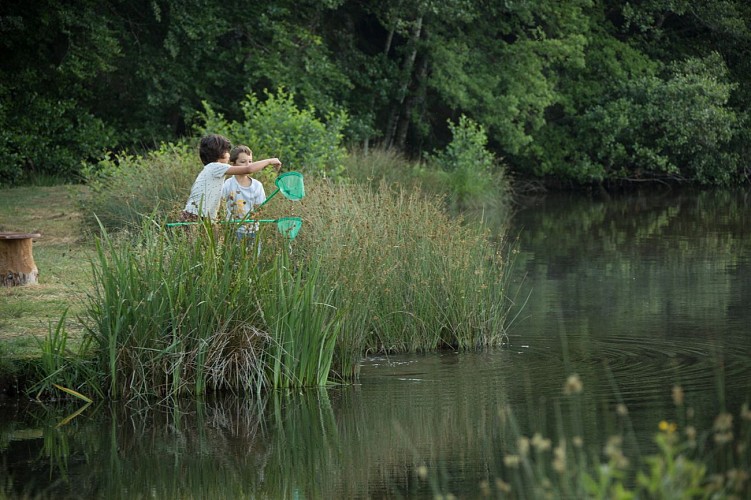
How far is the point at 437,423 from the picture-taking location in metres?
7.19

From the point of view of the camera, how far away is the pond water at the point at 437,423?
6.06 meters

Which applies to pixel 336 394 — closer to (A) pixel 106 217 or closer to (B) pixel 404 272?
(B) pixel 404 272

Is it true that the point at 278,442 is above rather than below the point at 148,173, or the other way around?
below

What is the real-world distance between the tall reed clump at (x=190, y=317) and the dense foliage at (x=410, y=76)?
14.1 metres

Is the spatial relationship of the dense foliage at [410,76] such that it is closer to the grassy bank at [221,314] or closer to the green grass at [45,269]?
the green grass at [45,269]

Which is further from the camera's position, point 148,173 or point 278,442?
point 148,173

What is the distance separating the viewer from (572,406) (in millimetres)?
7391

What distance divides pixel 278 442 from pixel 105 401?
5.06ft

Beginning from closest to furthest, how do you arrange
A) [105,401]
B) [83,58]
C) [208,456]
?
1. [208,456]
2. [105,401]
3. [83,58]

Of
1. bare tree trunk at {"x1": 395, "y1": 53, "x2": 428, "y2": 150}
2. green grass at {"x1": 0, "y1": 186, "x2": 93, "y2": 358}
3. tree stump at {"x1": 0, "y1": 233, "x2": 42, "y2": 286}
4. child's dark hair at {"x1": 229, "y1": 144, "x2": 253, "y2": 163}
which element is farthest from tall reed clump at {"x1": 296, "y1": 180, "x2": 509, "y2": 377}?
bare tree trunk at {"x1": 395, "y1": 53, "x2": 428, "y2": 150}

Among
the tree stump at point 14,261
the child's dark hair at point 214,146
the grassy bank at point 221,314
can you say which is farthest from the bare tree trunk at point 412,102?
the grassy bank at point 221,314

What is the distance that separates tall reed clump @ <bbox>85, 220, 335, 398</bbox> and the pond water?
222 millimetres

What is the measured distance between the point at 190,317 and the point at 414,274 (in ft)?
7.86

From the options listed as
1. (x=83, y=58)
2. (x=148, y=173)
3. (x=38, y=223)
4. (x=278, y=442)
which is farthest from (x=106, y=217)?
(x=83, y=58)
